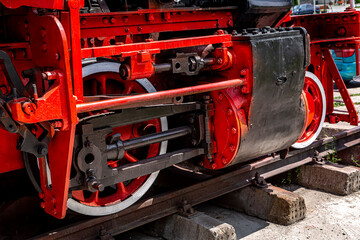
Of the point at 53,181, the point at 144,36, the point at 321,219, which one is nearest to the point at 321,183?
the point at 321,219

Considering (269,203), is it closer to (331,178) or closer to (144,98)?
(331,178)

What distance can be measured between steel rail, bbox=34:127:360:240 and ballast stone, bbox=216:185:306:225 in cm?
13

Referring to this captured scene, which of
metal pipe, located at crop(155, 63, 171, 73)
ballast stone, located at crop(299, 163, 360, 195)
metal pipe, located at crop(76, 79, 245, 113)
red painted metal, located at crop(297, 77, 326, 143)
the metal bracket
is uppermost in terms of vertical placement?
metal pipe, located at crop(155, 63, 171, 73)

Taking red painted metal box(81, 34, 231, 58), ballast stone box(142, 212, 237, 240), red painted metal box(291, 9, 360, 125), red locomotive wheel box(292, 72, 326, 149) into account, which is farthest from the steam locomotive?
red painted metal box(291, 9, 360, 125)

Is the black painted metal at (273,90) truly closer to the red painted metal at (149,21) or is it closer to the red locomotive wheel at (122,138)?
the red painted metal at (149,21)

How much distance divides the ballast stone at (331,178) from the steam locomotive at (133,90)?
97 cm

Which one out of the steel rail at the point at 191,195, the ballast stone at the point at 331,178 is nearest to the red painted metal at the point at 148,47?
the steel rail at the point at 191,195

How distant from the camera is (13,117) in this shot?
7.68ft

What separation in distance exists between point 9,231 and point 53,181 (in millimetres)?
919

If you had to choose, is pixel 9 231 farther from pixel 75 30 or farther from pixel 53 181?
pixel 75 30

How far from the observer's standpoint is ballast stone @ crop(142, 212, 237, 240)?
10.9ft

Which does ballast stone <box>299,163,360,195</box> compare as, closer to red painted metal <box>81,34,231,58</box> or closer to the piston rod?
the piston rod

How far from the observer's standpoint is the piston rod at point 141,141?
3.09 metres

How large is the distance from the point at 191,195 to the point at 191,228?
390 mm
